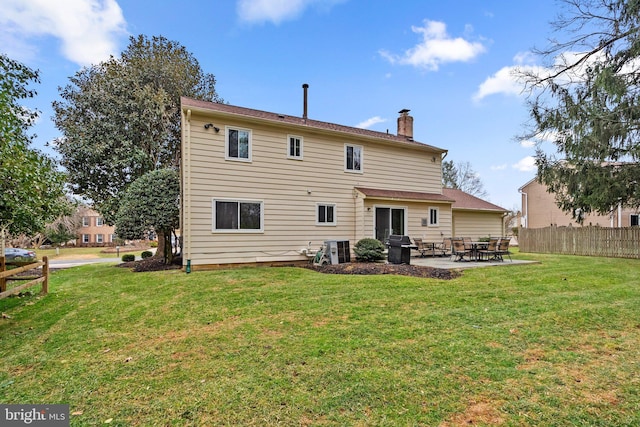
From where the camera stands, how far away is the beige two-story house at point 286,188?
1123 cm

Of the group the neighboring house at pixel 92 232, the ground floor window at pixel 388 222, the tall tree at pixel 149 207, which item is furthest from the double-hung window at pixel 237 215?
the neighboring house at pixel 92 232

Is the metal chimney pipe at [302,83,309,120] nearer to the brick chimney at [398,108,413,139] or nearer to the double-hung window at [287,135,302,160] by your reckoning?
the double-hung window at [287,135,302,160]

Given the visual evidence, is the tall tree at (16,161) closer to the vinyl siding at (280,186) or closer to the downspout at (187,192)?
the downspout at (187,192)

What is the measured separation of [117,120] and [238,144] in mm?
10274

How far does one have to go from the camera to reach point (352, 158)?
14.2m

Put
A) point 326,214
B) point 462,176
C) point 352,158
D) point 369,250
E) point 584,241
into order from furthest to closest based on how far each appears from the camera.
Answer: point 462,176 < point 584,241 < point 352,158 < point 326,214 < point 369,250

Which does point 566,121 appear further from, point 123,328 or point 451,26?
point 123,328

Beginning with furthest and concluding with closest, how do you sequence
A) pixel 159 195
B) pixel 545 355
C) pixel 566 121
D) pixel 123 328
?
pixel 159 195 < pixel 566 121 < pixel 123 328 < pixel 545 355

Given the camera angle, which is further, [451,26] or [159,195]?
[451,26]

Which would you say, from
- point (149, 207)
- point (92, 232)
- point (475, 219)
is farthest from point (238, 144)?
point (92, 232)

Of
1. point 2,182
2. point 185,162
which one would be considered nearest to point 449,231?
point 185,162

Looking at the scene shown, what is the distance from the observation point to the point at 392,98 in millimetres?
19953

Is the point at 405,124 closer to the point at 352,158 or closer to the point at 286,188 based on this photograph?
the point at 352,158

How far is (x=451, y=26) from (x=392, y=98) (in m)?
6.17
